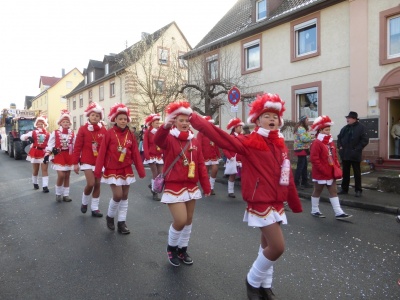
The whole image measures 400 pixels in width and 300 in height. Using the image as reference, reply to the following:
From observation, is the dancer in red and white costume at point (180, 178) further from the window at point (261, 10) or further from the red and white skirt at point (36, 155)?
the window at point (261, 10)

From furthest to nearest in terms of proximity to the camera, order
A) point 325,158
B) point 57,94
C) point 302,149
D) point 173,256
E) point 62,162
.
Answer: point 57,94
point 302,149
point 62,162
point 325,158
point 173,256

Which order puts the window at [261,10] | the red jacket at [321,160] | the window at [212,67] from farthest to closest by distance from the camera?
the window at [261,10]
the window at [212,67]
the red jacket at [321,160]

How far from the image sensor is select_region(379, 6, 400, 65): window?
12797 millimetres

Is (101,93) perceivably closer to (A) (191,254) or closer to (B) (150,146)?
(B) (150,146)

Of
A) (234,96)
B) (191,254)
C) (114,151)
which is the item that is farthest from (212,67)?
(191,254)

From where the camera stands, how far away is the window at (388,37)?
1280 centimetres

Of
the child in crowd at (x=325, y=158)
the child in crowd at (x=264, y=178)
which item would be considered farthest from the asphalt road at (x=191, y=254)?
the child in crowd at (x=325, y=158)

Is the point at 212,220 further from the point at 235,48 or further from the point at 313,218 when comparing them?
the point at 235,48

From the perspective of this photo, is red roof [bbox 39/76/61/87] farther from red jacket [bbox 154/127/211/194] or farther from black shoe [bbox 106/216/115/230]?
red jacket [bbox 154/127/211/194]

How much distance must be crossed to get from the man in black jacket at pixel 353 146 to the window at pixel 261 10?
1216 cm

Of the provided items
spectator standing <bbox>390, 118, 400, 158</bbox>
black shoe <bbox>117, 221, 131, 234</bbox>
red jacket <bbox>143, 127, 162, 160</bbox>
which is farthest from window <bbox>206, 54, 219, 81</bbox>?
black shoe <bbox>117, 221, 131, 234</bbox>

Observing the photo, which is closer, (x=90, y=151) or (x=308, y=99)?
(x=90, y=151)

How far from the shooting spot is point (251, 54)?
63.6ft

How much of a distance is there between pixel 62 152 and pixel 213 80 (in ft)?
32.9
